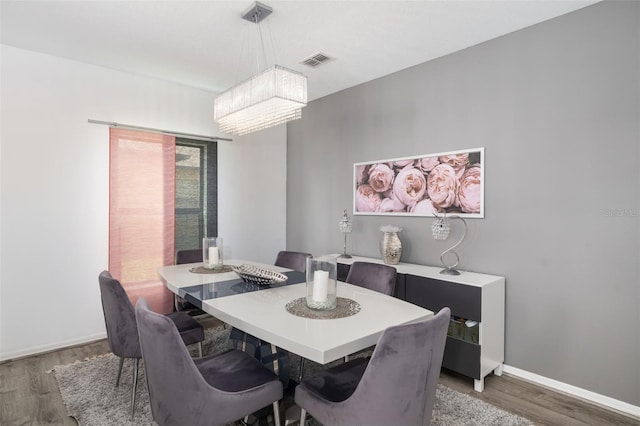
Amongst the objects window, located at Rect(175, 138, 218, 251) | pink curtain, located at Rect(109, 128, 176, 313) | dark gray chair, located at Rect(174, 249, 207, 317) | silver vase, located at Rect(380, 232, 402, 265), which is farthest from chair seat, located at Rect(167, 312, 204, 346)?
silver vase, located at Rect(380, 232, 402, 265)

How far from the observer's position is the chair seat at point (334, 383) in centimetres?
152

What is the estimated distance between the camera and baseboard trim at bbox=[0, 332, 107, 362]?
2.91 meters

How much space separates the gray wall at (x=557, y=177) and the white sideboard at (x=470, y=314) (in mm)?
159

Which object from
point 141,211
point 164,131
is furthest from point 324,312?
point 164,131

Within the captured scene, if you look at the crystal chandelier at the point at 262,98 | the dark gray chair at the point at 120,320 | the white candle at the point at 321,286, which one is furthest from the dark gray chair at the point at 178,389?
the crystal chandelier at the point at 262,98

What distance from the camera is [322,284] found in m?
1.76

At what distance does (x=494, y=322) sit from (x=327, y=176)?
7.87ft

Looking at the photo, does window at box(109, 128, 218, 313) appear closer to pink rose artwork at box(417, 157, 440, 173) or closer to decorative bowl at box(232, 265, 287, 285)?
decorative bowl at box(232, 265, 287, 285)

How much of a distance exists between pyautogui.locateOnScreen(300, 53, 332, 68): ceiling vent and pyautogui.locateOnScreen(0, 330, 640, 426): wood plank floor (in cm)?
285

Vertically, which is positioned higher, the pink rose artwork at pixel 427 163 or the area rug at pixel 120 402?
the pink rose artwork at pixel 427 163

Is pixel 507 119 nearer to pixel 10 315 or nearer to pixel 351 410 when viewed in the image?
pixel 351 410

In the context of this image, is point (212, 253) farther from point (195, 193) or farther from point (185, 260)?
point (195, 193)

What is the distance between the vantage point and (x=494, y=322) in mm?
2570

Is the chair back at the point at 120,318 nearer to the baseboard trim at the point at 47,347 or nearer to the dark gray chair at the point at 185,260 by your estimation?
the dark gray chair at the point at 185,260
